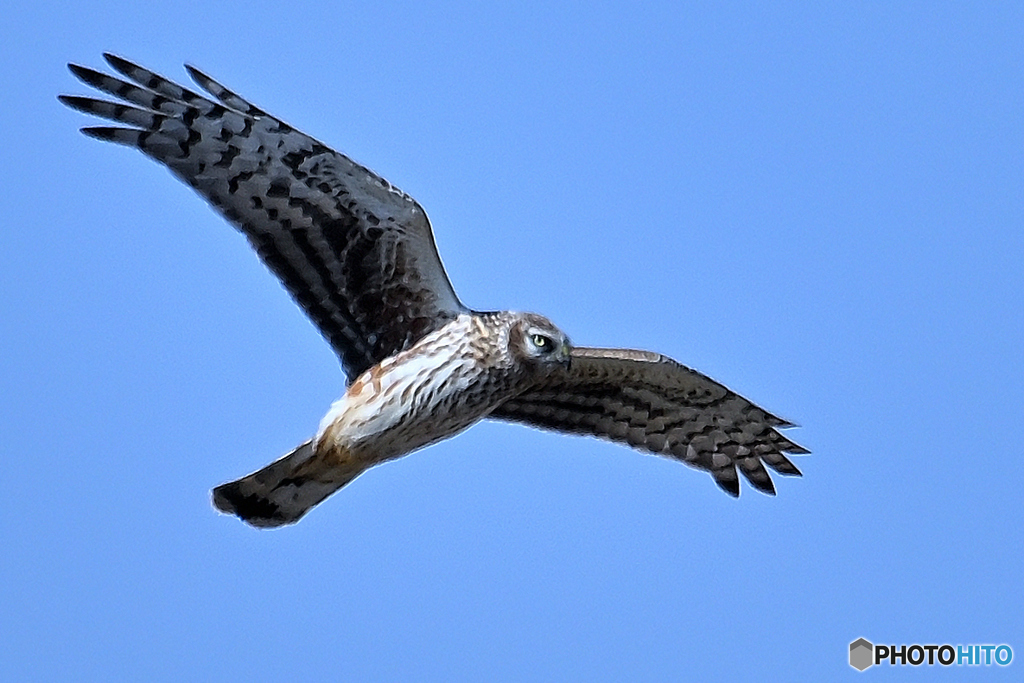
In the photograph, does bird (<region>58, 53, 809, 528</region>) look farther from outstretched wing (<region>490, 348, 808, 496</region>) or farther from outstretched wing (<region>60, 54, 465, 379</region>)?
outstretched wing (<region>490, 348, 808, 496</region>)

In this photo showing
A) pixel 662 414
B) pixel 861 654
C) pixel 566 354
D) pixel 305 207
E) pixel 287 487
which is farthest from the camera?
pixel 861 654

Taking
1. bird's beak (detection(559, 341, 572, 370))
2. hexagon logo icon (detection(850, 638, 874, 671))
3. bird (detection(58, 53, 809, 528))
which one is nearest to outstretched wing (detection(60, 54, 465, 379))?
bird (detection(58, 53, 809, 528))

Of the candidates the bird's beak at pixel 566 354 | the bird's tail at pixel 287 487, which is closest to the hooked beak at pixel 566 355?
the bird's beak at pixel 566 354

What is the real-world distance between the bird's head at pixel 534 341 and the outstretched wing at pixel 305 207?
445 millimetres

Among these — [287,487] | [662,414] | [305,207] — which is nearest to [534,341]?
[305,207]

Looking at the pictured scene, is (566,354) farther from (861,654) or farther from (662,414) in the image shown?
(861,654)

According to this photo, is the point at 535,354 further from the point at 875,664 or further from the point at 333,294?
the point at 875,664

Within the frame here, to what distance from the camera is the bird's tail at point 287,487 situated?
9469mm

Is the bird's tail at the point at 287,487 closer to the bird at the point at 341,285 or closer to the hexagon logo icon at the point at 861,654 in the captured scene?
the bird at the point at 341,285

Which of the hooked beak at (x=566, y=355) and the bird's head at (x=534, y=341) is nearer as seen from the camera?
the bird's head at (x=534, y=341)

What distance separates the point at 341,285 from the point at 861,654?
477 cm

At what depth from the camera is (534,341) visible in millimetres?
9281

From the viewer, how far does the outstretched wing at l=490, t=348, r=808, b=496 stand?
10.4m

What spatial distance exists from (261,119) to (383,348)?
1567mm
